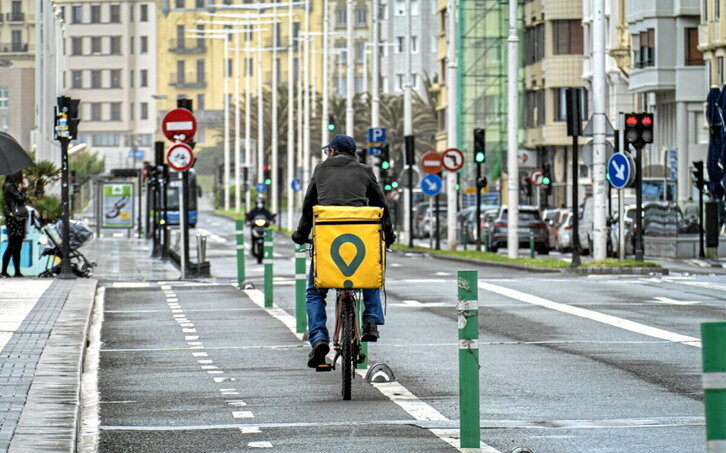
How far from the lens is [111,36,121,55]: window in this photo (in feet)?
584

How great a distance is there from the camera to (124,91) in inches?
7087

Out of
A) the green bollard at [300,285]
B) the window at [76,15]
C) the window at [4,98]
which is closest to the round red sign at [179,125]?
the green bollard at [300,285]

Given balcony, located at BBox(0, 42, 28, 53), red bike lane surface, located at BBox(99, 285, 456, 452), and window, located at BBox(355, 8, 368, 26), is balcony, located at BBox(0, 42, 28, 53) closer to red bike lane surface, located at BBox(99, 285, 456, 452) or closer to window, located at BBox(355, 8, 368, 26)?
red bike lane surface, located at BBox(99, 285, 456, 452)

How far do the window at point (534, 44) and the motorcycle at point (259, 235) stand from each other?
45.1 meters

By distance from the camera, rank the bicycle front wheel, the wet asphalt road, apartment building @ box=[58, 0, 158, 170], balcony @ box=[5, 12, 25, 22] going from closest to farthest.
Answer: the wet asphalt road → the bicycle front wheel → balcony @ box=[5, 12, 25, 22] → apartment building @ box=[58, 0, 158, 170]

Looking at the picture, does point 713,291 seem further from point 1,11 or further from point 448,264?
point 1,11

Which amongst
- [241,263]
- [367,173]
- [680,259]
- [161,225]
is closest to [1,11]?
[161,225]

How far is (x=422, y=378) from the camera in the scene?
14.6 metres

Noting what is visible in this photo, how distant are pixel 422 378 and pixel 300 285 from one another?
428 centimetres

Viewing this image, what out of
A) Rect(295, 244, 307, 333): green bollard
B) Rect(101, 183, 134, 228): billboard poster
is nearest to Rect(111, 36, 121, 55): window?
Rect(101, 183, 134, 228): billboard poster

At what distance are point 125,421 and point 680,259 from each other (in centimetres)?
4007

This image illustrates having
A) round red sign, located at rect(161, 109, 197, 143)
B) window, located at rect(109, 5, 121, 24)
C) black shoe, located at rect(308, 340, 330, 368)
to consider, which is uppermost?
window, located at rect(109, 5, 121, 24)

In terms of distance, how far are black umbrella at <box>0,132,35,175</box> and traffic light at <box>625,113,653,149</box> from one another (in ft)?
50.1

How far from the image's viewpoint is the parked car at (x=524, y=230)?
59344 mm
